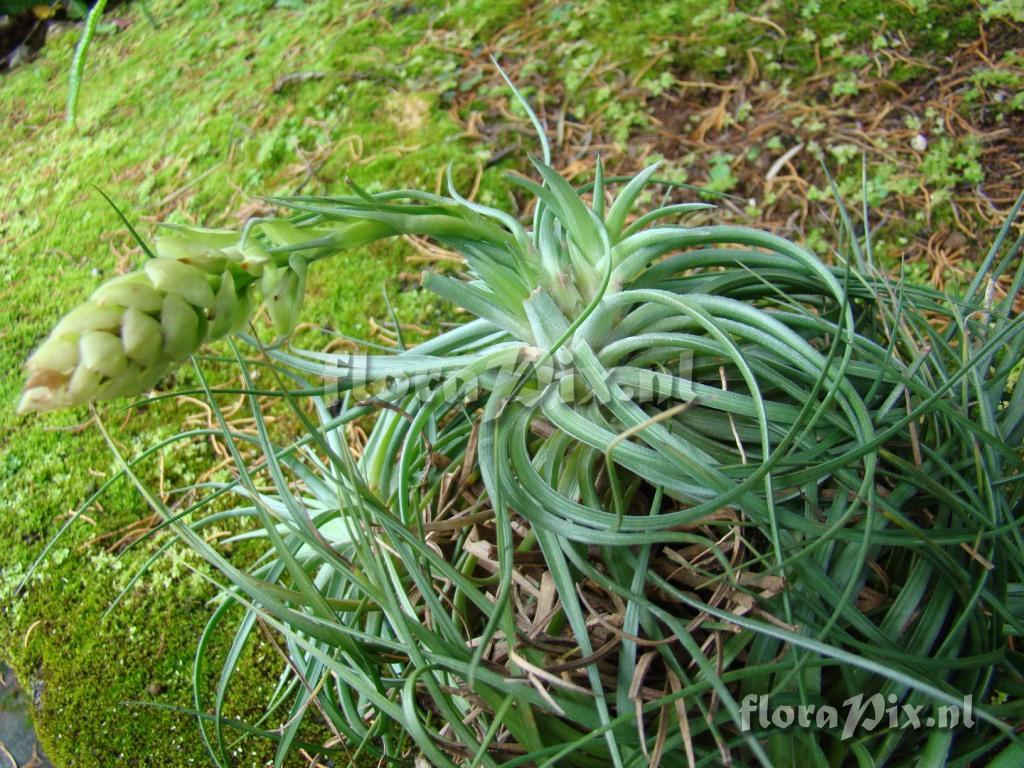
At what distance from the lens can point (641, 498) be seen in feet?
2.35

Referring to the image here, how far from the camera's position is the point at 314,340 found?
1.42 metres

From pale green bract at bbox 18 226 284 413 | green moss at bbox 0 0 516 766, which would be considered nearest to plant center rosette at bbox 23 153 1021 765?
pale green bract at bbox 18 226 284 413

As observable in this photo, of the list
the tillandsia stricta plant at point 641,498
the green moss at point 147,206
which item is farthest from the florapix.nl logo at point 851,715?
the green moss at point 147,206

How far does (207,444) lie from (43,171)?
1.27 metres

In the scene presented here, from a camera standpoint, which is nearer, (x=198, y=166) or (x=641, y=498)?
(x=641, y=498)

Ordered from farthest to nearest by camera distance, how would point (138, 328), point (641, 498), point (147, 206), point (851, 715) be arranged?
point (147, 206) → point (641, 498) → point (851, 715) → point (138, 328)

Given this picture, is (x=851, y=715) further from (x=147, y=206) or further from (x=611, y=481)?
(x=147, y=206)

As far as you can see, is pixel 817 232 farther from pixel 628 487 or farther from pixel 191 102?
pixel 191 102

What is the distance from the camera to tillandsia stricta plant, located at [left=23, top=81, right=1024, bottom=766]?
546 mm

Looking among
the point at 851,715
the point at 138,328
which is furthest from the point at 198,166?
the point at 851,715

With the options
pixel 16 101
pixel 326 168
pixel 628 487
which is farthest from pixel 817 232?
pixel 16 101

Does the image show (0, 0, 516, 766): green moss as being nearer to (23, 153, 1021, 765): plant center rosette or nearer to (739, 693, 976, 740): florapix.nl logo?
(23, 153, 1021, 765): plant center rosette

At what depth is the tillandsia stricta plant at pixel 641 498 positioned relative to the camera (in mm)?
546

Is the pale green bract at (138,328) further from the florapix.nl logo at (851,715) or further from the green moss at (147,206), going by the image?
the green moss at (147,206)
